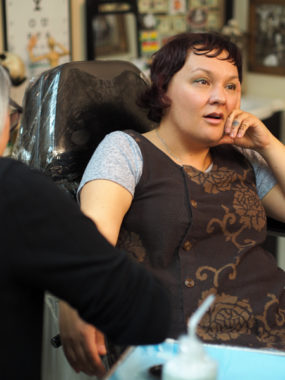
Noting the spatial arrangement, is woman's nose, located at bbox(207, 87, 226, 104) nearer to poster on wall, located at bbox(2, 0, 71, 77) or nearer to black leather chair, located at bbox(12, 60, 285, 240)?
black leather chair, located at bbox(12, 60, 285, 240)

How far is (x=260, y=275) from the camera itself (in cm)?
168

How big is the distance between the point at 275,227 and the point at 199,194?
39 centimetres

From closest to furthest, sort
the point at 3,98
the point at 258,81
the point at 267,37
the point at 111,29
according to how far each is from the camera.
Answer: the point at 3,98 → the point at 111,29 → the point at 267,37 → the point at 258,81

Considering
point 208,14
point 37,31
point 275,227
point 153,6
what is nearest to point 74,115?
point 275,227

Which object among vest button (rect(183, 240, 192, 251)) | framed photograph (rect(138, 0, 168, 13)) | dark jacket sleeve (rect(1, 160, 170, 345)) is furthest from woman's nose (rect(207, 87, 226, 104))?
framed photograph (rect(138, 0, 168, 13))

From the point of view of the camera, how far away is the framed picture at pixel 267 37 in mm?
3717

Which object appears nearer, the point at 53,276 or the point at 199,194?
the point at 53,276

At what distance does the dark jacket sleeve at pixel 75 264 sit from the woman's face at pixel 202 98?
0.85 meters

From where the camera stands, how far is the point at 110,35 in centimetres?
329

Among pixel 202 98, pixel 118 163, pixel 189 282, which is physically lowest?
pixel 189 282

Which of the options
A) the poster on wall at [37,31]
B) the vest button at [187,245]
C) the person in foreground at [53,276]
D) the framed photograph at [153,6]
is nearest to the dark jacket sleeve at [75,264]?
the person in foreground at [53,276]

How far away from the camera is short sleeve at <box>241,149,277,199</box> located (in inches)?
74.2

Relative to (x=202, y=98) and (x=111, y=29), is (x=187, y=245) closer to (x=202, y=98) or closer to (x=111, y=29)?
(x=202, y=98)

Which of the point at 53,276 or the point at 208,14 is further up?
the point at 208,14
